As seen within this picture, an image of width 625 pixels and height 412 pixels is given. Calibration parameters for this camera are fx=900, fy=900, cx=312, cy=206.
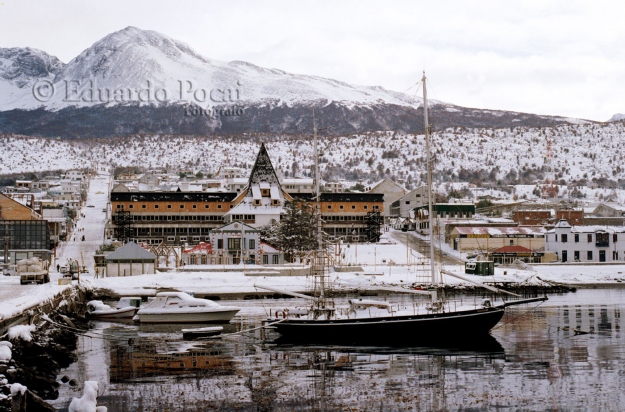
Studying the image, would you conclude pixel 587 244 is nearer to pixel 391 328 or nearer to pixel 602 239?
pixel 602 239

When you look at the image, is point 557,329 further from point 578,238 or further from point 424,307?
point 578,238

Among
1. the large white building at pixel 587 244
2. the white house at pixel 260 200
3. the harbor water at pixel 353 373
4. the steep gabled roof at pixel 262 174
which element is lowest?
the harbor water at pixel 353 373

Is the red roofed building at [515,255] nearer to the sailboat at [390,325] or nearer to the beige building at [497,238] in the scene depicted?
the beige building at [497,238]


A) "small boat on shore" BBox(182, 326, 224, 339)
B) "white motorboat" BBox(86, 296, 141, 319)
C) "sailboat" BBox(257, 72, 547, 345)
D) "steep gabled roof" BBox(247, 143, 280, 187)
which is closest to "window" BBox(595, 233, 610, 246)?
"steep gabled roof" BBox(247, 143, 280, 187)

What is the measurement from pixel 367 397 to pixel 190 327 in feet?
62.7

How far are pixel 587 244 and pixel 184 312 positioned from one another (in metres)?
56.0

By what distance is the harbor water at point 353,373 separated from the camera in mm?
24078

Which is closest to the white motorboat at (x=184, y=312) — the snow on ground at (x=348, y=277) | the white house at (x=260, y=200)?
the snow on ground at (x=348, y=277)

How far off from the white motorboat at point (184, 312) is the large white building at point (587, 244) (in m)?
53.1

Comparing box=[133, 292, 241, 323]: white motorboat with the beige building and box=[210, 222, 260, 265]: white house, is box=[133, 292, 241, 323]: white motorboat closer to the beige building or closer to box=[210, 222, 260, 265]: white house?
box=[210, 222, 260, 265]: white house

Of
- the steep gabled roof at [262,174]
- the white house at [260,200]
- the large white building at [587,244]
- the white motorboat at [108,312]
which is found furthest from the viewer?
the steep gabled roof at [262,174]

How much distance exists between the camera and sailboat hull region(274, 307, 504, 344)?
37406 mm

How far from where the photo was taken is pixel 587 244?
292ft

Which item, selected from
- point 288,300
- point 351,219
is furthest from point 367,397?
point 351,219
